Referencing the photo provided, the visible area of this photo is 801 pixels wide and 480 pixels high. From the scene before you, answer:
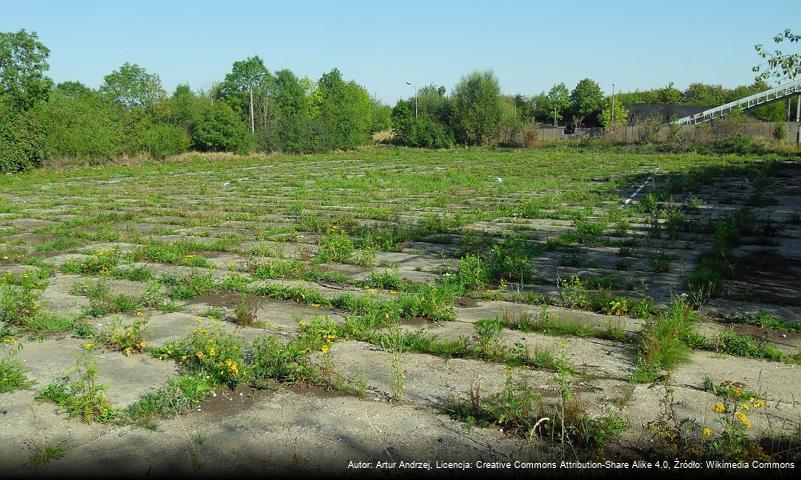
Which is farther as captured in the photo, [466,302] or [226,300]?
[226,300]

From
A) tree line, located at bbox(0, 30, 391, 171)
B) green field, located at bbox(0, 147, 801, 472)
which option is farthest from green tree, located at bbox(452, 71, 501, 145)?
green field, located at bbox(0, 147, 801, 472)

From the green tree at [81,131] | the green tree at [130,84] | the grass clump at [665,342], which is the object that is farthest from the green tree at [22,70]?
the grass clump at [665,342]

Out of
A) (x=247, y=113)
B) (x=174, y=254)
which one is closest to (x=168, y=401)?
(x=174, y=254)

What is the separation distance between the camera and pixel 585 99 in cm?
7288

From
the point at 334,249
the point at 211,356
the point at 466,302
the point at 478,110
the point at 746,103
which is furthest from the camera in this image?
the point at 478,110

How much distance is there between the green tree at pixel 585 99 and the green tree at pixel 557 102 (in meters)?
1.14

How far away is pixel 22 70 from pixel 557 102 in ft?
183

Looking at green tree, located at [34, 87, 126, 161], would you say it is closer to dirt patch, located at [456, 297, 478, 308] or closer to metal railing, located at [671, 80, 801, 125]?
dirt patch, located at [456, 297, 478, 308]

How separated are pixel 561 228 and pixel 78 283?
7.96m

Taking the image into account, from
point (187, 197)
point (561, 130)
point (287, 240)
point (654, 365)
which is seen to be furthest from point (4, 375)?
point (561, 130)

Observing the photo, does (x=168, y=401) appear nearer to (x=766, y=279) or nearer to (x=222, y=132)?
(x=766, y=279)

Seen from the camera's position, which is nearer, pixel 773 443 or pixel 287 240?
pixel 773 443

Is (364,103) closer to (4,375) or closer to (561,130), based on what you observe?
(561,130)

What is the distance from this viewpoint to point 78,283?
7.59 m
